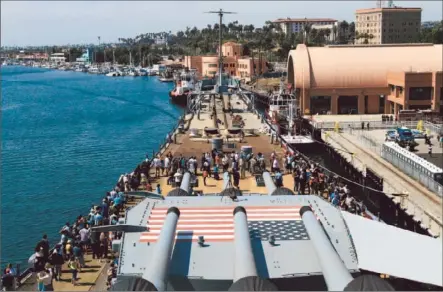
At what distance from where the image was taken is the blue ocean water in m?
29.1

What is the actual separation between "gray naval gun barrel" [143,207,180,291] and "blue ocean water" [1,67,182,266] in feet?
48.0

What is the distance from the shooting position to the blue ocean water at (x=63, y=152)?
29.1 metres

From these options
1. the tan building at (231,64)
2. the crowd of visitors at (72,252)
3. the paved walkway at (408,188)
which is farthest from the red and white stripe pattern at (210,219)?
the tan building at (231,64)

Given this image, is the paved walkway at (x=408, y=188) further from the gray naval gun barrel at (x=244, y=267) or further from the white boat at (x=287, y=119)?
the gray naval gun barrel at (x=244, y=267)

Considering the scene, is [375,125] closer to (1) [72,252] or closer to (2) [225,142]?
(2) [225,142]

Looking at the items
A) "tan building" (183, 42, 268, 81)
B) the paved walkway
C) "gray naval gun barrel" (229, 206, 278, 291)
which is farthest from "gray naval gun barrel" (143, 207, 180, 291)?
"tan building" (183, 42, 268, 81)

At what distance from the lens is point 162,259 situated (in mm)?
9195

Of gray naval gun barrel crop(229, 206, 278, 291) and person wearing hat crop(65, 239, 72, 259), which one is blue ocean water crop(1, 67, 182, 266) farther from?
gray naval gun barrel crop(229, 206, 278, 291)

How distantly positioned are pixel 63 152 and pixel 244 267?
41820 millimetres

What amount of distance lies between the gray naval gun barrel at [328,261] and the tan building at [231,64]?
9729 centimetres

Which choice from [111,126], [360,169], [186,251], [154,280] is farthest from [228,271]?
[111,126]

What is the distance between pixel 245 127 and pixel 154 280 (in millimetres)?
31476

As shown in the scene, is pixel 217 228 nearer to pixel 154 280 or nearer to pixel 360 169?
pixel 154 280

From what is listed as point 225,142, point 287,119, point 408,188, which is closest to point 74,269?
point 408,188
